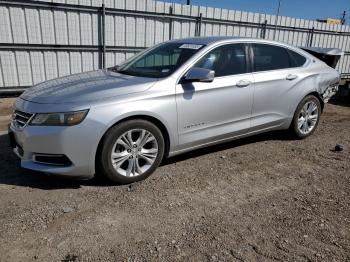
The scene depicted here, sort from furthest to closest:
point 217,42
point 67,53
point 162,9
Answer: point 162,9 < point 67,53 < point 217,42

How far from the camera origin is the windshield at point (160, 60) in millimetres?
4016

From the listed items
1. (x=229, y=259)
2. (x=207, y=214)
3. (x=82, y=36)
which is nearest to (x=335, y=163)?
(x=207, y=214)

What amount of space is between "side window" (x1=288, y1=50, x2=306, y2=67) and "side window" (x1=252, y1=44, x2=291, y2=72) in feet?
0.32

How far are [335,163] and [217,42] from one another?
7.45ft

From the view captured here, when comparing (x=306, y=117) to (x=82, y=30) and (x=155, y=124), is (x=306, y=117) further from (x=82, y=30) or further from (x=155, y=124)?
(x=82, y=30)

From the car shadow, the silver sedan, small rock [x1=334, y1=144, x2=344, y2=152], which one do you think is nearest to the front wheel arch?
the silver sedan

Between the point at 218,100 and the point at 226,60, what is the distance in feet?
1.88

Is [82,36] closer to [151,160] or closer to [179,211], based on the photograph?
[151,160]

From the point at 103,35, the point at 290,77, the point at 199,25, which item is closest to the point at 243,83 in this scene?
the point at 290,77

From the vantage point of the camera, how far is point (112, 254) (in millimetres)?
2541

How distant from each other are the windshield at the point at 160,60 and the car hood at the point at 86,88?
0.81 ft

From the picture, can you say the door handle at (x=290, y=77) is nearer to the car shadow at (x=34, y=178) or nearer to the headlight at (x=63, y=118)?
the car shadow at (x=34, y=178)

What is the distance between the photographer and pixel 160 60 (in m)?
4.45

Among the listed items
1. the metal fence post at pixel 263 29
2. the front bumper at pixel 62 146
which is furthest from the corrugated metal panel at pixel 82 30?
the front bumper at pixel 62 146
